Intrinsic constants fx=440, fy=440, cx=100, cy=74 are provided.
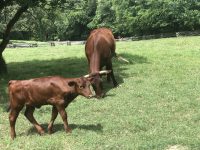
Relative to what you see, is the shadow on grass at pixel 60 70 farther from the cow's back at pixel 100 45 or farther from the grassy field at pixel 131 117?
the cow's back at pixel 100 45

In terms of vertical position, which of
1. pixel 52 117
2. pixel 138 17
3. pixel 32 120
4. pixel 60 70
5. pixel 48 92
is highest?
pixel 48 92

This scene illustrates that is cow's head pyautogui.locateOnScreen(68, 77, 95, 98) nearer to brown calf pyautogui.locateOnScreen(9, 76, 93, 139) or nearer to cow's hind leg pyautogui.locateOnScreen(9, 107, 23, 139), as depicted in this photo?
brown calf pyautogui.locateOnScreen(9, 76, 93, 139)

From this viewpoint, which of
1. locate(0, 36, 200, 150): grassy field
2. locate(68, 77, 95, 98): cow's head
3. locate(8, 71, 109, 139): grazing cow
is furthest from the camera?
locate(8, 71, 109, 139): grazing cow

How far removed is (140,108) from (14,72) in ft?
33.7

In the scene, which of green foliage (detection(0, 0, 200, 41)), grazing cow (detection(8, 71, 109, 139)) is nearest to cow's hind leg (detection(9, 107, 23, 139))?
grazing cow (detection(8, 71, 109, 139))

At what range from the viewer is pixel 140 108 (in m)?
13.2

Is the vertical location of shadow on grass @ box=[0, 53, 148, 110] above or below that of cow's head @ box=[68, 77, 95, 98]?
below

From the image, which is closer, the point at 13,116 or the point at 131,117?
the point at 13,116

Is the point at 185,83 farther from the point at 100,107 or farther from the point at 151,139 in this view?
the point at 151,139

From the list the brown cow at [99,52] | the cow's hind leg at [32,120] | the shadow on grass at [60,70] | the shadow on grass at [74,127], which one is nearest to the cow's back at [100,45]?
the brown cow at [99,52]

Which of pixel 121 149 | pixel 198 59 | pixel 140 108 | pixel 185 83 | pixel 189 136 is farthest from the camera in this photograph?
pixel 198 59

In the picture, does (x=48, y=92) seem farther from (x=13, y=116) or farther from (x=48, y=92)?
(x=13, y=116)

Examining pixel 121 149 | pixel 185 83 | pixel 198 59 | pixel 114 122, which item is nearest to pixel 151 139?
pixel 121 149

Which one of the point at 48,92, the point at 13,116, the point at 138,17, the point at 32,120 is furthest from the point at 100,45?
the point at 138,17
